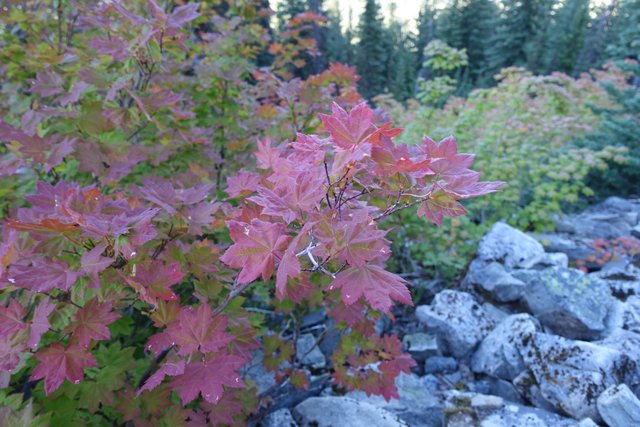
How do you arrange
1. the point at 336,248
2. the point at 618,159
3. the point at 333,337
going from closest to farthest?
the point at 336,248
the point at 333,337
the point at 618,159

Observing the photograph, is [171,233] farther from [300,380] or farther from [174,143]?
[300,380]

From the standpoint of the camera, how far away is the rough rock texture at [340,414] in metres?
2.24

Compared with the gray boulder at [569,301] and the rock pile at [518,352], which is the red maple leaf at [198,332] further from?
the gray boulder at [569,301]

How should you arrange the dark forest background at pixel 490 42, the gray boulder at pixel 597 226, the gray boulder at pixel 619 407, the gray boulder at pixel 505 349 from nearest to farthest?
the gray boulder at pixel 619 407 < the gray boulder at pixel 505 349 < the gray boulder at pixel 597 226 < the dark forest background at pixel 490 42

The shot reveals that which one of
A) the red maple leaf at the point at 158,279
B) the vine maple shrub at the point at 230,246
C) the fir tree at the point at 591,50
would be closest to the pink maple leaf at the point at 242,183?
the vine maple shrub at the point at 230,246

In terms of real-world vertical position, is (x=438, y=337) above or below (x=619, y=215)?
above

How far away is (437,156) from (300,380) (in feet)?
5.62

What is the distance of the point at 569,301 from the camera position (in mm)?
3148

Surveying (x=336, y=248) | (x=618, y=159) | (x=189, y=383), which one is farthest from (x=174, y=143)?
(x=618, y=159)

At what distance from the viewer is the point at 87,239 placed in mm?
1172

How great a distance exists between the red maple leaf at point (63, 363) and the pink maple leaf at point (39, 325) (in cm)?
10

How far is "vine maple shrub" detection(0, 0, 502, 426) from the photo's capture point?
103cm

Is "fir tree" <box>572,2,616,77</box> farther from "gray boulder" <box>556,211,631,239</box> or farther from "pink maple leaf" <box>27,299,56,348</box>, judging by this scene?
"pink maple leaf" <box>27,299,56,348</box>

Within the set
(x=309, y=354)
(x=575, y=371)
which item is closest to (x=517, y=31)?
(x=575, y=371)
